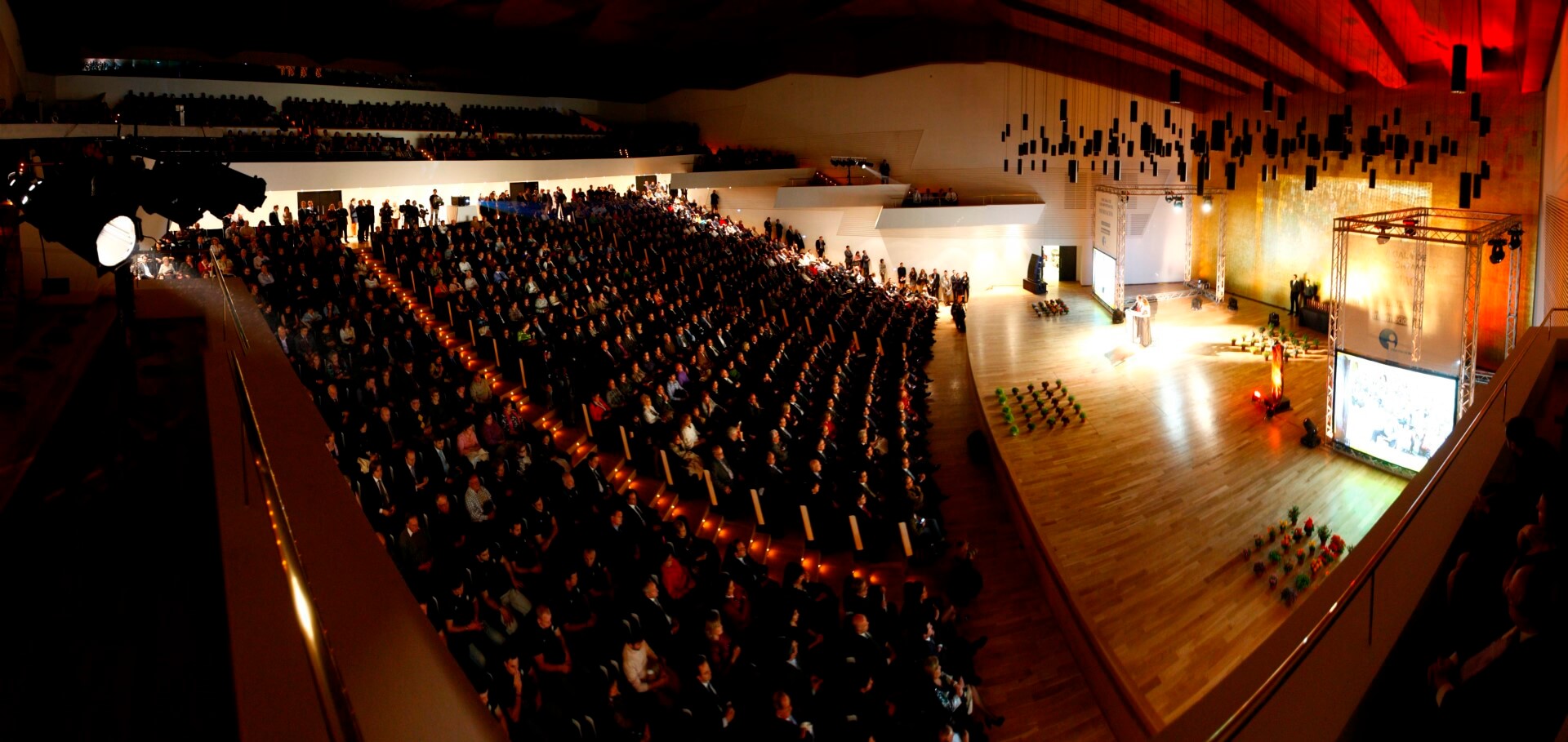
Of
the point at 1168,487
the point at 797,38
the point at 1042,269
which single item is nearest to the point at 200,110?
the point at 797,38

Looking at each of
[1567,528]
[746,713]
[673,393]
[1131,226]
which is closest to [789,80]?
[1131,226]

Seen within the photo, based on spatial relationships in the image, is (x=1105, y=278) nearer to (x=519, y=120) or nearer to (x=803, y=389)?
(x=803, y=389)

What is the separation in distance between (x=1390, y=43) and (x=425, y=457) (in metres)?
11.3

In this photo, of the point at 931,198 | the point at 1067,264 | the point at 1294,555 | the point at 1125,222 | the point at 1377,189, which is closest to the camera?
the point at 1294,555

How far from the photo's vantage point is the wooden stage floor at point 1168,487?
6359mm

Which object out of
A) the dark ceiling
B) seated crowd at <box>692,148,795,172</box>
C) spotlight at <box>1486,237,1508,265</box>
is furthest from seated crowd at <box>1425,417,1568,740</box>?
seated crowd at <box>692,148,795,172</box>

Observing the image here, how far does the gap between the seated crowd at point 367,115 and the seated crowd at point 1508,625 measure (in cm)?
1927

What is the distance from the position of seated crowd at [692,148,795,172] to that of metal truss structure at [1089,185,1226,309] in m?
7.45

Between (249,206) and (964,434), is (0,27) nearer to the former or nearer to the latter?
(249,206)

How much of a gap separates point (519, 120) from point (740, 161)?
5.90 m

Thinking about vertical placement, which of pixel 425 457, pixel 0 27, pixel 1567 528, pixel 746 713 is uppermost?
pixel 0 27

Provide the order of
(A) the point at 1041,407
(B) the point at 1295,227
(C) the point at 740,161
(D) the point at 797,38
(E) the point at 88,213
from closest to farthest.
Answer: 1. (E) the point at 88,213
2. (A) the point at 1041,407
3. (B) the point at 1295,227
4. (C) the point at 740,161
5. (D) the point at 797,38

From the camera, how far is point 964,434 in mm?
11023

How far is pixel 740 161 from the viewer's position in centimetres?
2258
